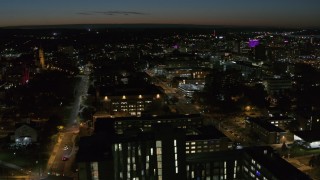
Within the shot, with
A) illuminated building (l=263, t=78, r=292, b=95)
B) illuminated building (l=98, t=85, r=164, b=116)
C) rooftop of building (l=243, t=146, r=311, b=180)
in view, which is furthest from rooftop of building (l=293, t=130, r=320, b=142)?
illuminated building (l=263, t=78, r=292, b=95)

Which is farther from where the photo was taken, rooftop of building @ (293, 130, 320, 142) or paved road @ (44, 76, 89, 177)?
rooftop of building @ (293, 130, 320, 142)

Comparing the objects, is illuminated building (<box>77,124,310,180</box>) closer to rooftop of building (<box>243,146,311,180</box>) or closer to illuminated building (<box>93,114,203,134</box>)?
rooftop of building (<box>243,146,311,180</box>)

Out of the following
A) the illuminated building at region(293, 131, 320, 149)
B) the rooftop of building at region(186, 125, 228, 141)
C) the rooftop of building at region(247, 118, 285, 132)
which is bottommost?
the illuminated building at region(293, 131, 320, 149)

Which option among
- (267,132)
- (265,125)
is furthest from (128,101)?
(267,132)

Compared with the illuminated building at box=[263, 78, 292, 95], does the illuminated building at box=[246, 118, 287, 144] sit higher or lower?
lower

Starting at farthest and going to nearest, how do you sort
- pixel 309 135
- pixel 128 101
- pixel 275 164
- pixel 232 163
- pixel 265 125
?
pixel 128 101 → pixel 265 125 → pixel 309 135 → pixel 232 163 → pixel 275 164

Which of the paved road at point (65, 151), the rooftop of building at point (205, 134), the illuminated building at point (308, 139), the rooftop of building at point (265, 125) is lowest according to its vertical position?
the paved road at point (65, 151)

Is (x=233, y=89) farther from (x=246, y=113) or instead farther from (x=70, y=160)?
(x=70, y=160)

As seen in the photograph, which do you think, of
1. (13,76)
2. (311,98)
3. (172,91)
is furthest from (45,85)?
(311,98)

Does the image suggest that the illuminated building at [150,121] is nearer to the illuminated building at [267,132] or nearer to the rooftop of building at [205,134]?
the rooftop of building at [205,134]

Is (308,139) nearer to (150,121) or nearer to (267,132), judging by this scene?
(267,132)

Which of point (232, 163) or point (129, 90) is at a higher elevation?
point (129, 90)

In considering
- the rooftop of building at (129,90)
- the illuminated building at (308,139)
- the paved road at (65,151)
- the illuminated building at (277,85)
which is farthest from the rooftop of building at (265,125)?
the illuminated building at (277,85)
